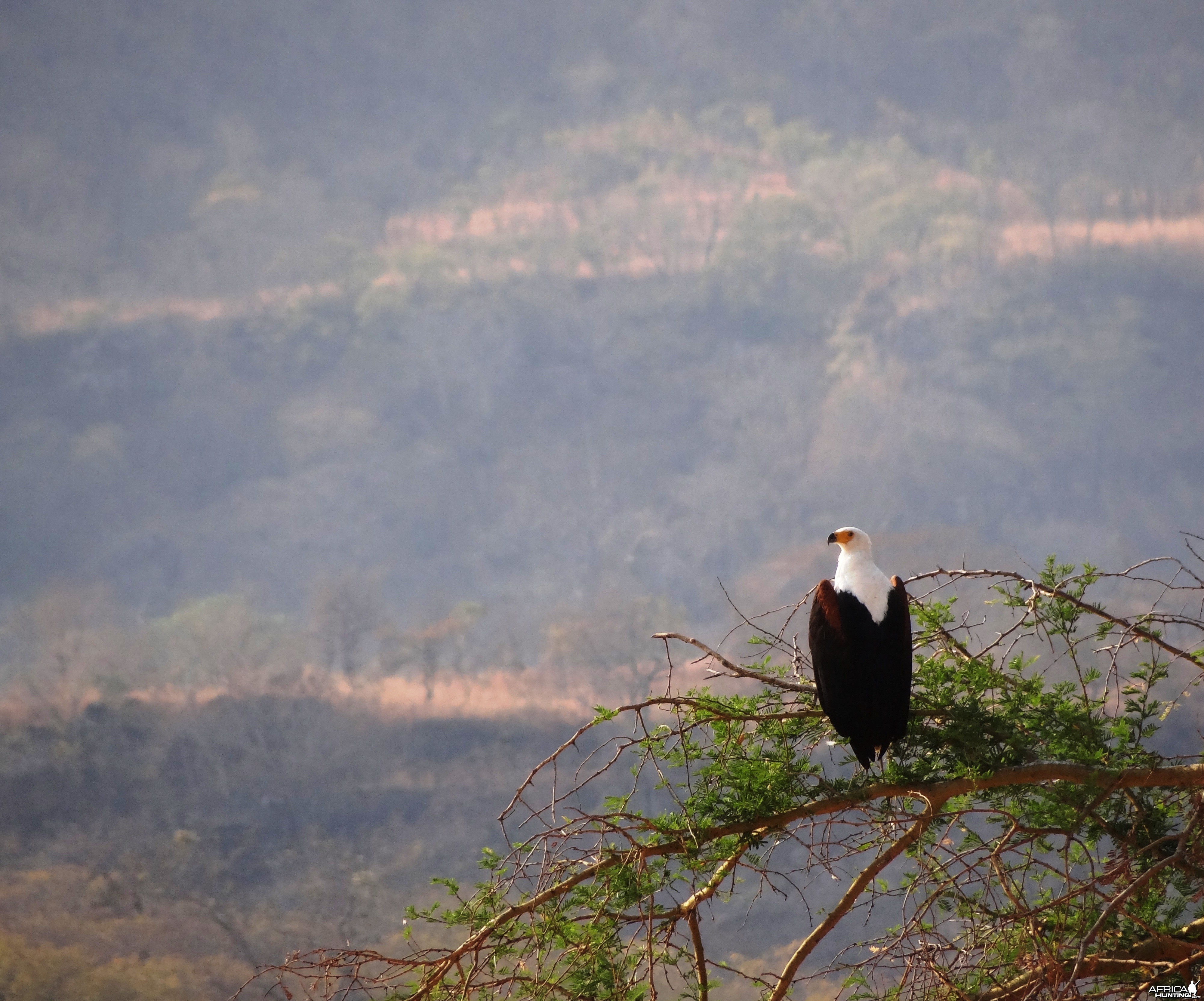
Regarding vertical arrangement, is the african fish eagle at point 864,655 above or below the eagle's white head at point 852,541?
below

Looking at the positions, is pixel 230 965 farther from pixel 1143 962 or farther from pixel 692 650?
pixel 1143 962

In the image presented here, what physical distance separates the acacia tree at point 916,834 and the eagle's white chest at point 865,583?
173 millimetres

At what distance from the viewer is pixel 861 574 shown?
3.93 m

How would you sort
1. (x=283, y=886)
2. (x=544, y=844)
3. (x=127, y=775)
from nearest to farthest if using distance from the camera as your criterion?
(x=544, y=844)
(x=283, y=886)
(x=127, y=775)

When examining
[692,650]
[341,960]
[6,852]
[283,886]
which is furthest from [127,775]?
[341,960]

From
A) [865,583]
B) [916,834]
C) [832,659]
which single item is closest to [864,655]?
[832,659]

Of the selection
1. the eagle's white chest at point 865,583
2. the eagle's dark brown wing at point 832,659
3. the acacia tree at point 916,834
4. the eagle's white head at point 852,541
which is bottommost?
the acacia tree at point 916,834

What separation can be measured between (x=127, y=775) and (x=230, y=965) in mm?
4695

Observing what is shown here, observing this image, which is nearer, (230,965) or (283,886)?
(230,965)

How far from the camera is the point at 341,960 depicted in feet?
10.4

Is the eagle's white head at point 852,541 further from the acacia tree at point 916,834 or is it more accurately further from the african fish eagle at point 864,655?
the acacia tree at point 916,834

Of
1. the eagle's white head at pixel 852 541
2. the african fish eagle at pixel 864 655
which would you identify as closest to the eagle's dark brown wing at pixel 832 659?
the african fish eagle at pixel 864 655

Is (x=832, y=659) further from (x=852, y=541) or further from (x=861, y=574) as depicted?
(x=852, y=541)

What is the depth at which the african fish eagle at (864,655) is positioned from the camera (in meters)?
3.56
